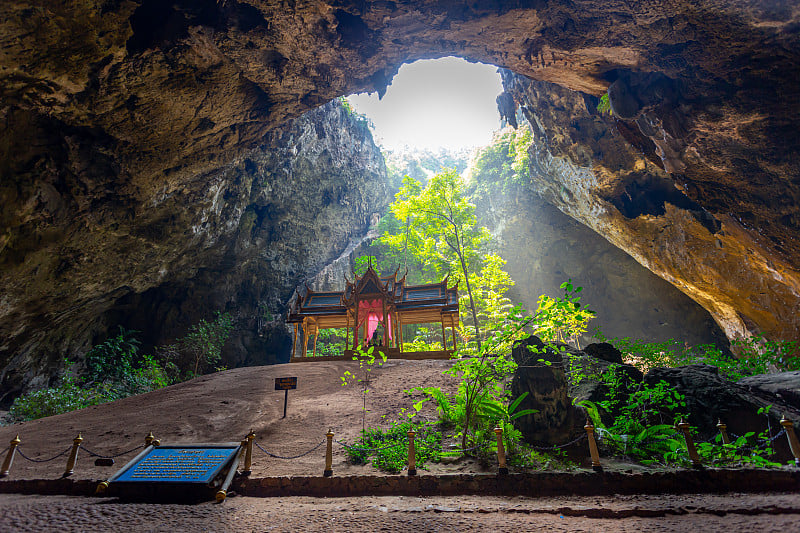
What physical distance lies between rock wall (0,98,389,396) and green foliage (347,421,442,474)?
35.5ft

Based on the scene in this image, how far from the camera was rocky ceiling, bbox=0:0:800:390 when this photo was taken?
25.7 feet

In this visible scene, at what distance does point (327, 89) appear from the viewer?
12555 millimetres

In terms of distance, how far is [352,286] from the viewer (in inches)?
611

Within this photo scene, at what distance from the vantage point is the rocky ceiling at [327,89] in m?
7.84

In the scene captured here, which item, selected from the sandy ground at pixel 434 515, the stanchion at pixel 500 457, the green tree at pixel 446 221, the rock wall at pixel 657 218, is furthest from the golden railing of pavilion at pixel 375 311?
the sandy ground at pixel 434 515

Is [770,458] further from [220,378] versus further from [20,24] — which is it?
[20,24]

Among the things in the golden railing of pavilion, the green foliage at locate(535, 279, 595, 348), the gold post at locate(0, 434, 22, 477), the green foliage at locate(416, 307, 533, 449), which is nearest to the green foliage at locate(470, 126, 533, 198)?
the golden railing of pavilion

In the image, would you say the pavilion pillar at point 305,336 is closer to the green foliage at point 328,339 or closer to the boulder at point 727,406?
the green foliage at point 328,339

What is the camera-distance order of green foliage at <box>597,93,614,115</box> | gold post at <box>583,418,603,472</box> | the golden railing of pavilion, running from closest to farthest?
gold post at <box>583,418,603,472</box>, green foliage at <box>597,93,614,115</box>, the golden railing of pavilion

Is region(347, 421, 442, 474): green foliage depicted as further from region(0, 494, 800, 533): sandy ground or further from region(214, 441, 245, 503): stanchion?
region(214, 441, 245, 503): stanchion

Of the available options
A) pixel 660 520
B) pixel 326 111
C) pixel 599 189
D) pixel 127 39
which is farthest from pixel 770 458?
pixel 326 111

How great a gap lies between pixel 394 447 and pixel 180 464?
317cm

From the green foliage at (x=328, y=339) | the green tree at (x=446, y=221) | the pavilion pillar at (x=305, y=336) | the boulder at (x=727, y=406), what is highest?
the green tree at (x=446, y=221)

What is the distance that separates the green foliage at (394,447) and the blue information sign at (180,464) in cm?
199
